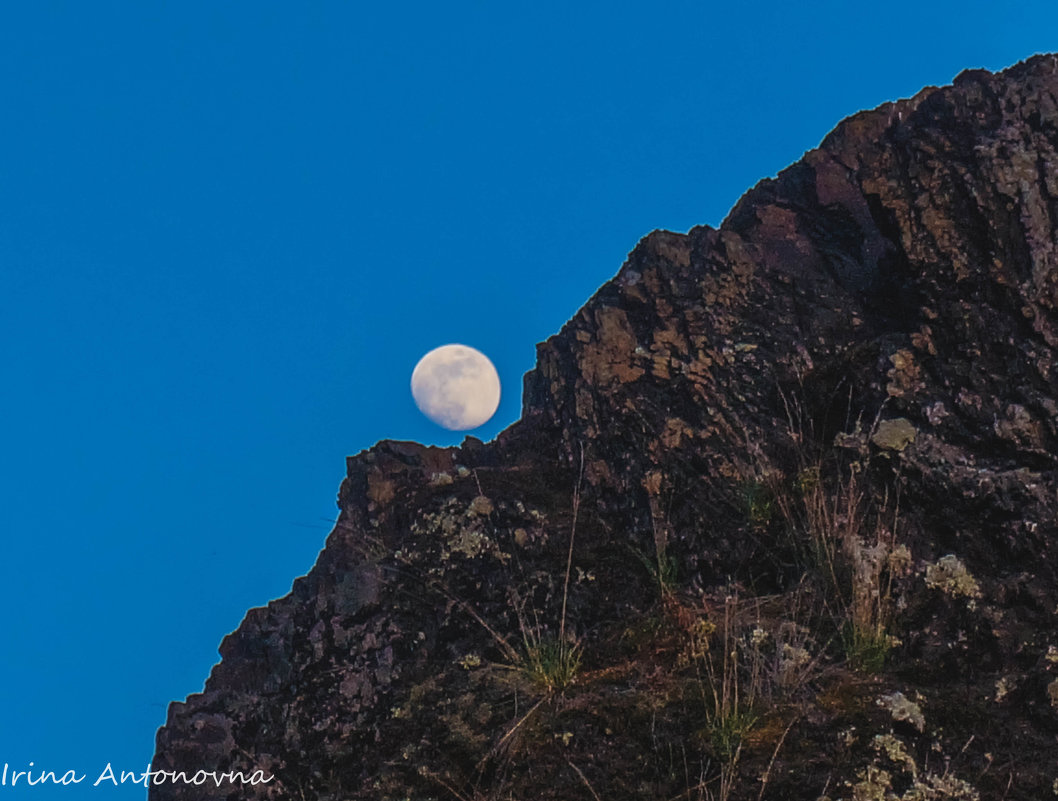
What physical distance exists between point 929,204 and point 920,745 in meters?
4.03

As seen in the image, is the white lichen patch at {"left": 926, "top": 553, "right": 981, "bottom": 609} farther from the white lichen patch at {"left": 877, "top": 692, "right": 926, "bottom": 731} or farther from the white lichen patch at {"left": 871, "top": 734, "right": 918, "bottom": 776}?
the white lichen patch at {"left": 871, "top": 734, "right": 918, "bottom": 776}

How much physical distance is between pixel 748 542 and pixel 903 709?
1524 mm

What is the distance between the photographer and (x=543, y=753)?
414cm

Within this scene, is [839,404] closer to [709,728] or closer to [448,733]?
[709,728]

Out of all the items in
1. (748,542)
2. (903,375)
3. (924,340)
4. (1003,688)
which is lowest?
(1003,688)

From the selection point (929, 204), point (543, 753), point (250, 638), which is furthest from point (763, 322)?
point (250, 638)

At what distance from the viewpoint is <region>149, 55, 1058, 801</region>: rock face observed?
400 centimetres

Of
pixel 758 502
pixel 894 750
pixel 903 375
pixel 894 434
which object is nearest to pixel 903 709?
pixel 894 750

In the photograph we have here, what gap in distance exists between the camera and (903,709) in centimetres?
388

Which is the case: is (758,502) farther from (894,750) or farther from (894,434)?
(894,750)

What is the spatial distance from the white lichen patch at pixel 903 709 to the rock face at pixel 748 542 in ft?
0.05

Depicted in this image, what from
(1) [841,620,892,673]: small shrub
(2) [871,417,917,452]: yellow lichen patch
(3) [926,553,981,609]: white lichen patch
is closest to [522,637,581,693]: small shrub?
(1) [841,620,892,673]: small shrub

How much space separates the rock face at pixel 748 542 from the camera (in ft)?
13.1

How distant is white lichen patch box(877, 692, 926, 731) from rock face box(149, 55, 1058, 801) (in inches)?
0.6
